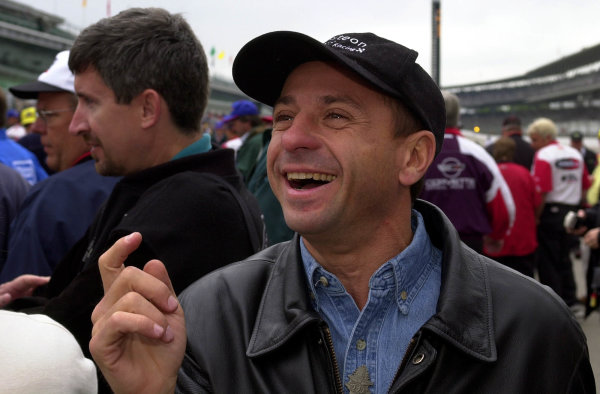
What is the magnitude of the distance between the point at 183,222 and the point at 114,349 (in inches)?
34.3

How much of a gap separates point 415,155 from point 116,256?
952 mm

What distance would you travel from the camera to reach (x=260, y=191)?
4785mm

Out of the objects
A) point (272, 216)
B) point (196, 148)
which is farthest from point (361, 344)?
point (272, 216)

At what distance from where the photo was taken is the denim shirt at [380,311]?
1589 millimetres

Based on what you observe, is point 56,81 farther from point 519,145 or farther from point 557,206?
point 519,145

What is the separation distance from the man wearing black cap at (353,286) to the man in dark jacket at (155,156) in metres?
0.43

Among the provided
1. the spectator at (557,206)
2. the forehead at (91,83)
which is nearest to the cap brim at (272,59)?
the forehead at (91,83)

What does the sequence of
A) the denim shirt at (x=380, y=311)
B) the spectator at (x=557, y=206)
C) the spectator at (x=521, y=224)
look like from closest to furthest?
1. the denim shirt at (x=380, y=311)
2. the spectator at (x=521, y=224)
3. the spectator at (x=557, y=206)

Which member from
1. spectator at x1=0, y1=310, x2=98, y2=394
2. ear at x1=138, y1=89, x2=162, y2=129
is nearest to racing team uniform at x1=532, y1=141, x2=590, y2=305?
ear at x1=138, y1=89, x2=162, y2=129

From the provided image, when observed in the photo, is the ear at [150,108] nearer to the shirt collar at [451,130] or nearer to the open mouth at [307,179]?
the open mouth at [307,179]

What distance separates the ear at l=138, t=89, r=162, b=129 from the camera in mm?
2564

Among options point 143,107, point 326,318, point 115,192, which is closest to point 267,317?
point 326,318

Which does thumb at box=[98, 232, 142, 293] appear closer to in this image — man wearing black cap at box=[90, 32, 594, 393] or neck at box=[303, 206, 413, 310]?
man wearing black cap at box=[90, 32, 594, 393]

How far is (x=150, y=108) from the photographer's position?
8.50 feet
